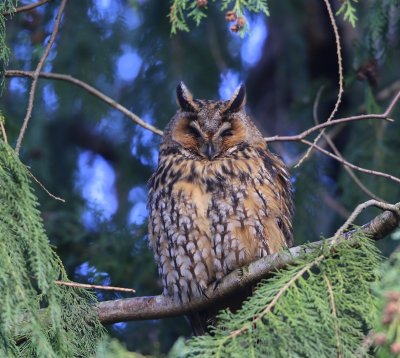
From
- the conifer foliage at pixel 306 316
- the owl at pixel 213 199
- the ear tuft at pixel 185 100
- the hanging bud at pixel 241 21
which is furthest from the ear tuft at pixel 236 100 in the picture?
the conifer foliage at pixel 306 316

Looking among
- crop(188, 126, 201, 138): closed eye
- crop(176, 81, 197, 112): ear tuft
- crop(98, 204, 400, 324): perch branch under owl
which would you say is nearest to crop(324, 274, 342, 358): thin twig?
crop(98, 204, 400, 324): perch branch under owl

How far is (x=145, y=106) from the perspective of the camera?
16.8 ft

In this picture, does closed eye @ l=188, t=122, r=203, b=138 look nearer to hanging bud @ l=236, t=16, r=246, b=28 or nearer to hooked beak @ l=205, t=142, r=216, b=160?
hooked beak @ l=205, t=142, r=216, b=160

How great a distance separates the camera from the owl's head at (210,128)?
144 inches

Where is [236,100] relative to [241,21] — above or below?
above

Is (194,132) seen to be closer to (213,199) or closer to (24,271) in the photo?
(213,199)

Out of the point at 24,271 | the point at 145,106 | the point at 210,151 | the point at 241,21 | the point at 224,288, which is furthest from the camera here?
the point at 145,106

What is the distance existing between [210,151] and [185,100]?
30 centimetres

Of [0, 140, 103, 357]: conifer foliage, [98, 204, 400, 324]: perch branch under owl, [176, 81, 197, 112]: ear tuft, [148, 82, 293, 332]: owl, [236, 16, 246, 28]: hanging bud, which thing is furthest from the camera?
[176, 81, 197, 112]: ear tuft

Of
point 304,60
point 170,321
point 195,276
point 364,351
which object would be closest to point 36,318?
point 364,351

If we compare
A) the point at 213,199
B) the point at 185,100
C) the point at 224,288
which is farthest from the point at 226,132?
the point at 224,288

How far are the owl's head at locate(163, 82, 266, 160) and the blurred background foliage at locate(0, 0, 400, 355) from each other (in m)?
0.61

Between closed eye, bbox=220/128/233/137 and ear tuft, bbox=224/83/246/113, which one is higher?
ear tuft, bbox=224/83/246/113

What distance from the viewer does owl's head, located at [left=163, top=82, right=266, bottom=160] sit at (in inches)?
144
